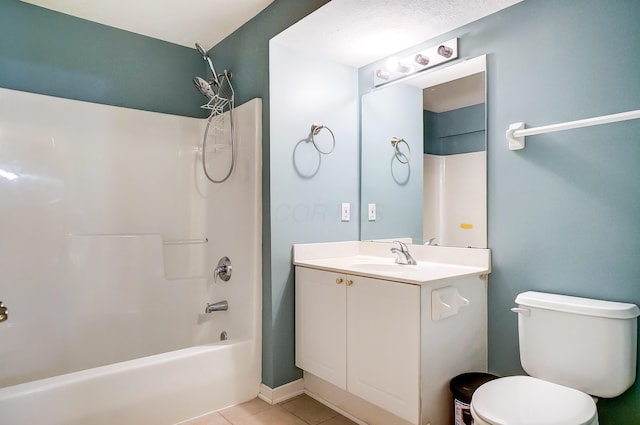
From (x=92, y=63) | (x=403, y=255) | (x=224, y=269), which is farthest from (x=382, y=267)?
(x=92, y=63)

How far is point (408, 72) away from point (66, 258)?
8.02ft

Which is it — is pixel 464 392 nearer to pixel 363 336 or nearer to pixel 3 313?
pixel 363 336

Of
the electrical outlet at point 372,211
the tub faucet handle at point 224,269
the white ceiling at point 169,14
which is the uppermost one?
the white ceiling at point 169,14

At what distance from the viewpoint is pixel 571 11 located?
175 cm

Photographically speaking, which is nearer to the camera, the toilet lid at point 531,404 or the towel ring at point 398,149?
the toilet lid at point 531,404

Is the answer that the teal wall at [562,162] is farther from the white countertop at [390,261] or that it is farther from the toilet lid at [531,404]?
the toilet lid at [531,404]

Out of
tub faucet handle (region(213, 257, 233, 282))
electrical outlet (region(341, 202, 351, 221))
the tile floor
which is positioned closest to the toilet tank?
the tile floor

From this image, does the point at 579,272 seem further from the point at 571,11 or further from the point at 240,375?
the point at 240,375

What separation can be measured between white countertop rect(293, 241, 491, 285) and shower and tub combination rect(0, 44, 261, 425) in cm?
43

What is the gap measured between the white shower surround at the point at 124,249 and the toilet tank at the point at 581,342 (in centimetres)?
152

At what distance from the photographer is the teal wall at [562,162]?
1595 millimetres

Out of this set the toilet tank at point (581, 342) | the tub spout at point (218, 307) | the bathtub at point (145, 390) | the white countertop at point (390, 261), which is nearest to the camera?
the toilet tank at point (581, 342)

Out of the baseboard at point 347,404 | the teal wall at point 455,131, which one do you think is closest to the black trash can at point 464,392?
the baseboard at point 347,404

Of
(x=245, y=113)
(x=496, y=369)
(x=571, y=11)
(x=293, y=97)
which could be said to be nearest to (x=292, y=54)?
(x=293, y=97)
